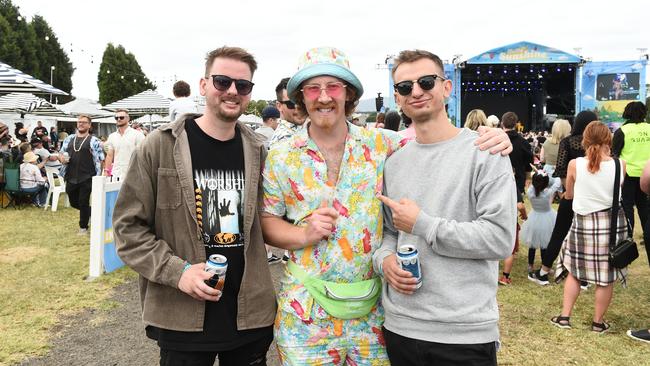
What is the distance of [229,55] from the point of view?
7.17 ft

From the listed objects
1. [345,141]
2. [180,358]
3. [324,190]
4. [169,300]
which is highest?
[345,141]

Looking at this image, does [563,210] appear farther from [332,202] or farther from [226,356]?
[226,356]

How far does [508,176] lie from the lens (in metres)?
1.84

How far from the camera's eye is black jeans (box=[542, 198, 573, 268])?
551 centimetres

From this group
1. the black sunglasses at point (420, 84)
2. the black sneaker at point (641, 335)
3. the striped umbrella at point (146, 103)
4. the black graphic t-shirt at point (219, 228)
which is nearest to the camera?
the black sunglasses at point (420, 84)

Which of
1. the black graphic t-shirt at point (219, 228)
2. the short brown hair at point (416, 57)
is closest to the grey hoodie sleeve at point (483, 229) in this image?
the short brown hair at point (416, 57)

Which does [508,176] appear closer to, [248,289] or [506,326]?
[248,289]

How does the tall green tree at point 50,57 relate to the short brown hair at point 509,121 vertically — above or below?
above

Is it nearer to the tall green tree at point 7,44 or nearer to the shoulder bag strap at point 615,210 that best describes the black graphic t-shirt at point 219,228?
the shoulder bag strap at point 615,210

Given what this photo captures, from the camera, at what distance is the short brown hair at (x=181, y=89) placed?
7.21 meters

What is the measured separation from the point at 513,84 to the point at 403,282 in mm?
32180

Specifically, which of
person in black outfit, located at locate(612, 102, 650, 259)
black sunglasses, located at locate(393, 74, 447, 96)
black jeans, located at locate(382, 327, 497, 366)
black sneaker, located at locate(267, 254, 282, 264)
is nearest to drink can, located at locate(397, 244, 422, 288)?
black jeans, located at locate(382, 327, 497, 366)

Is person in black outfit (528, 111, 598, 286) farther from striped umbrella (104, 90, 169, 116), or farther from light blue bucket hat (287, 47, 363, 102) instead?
striped umbrella (104, 90, 169, 116)

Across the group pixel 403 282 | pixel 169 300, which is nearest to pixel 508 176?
pixel 403 282
